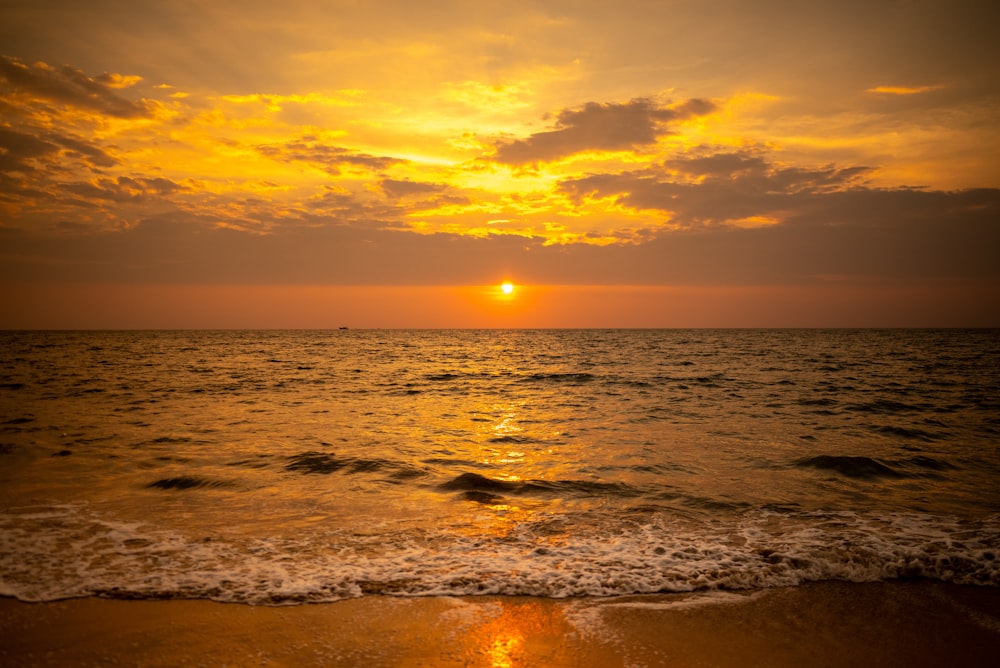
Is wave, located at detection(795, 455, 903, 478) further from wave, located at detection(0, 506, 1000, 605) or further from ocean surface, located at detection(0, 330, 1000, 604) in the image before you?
wave, located at detection(0, 506, 1000, 605)

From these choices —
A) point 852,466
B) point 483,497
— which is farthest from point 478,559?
point 852,466

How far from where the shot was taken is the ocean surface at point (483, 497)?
6801 mm

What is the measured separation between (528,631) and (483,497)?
5034 mm

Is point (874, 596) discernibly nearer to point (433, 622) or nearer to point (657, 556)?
point (657, 556)

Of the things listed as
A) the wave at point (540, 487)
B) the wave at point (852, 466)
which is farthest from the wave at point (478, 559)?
the wave at point (852, 466)

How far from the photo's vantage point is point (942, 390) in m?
28.3

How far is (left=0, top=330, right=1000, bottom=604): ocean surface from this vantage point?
6.80 metres

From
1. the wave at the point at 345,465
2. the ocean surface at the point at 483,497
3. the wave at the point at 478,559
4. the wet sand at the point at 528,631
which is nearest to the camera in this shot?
the wet sand at the point at 528,631

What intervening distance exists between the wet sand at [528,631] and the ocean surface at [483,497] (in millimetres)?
354

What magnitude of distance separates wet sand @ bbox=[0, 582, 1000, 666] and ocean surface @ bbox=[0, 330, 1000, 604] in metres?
0.35

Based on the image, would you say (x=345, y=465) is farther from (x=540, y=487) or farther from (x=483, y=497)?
(x=540, y=487)

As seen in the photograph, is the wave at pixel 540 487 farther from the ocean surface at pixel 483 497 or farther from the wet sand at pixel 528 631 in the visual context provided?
the wet sand at pixel 528 631

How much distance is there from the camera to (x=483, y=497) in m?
10.5

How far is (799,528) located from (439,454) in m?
8.33
